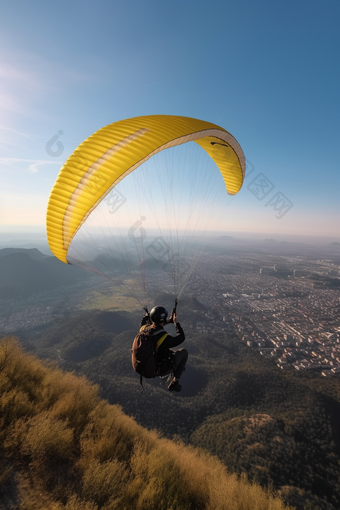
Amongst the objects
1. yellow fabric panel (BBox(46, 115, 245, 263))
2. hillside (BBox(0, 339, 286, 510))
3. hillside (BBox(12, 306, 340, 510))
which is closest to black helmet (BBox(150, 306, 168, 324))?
yellow fabric panel (BBox(46, 115, 245, 263))

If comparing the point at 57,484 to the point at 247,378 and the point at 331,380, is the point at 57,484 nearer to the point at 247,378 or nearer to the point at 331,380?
the point at 247,378

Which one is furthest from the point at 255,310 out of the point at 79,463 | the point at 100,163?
the point at 100,163

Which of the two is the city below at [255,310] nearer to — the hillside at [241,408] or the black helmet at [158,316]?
the hillside at [241,408]

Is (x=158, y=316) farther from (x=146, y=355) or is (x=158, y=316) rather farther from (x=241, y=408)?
(x=241, y=408)

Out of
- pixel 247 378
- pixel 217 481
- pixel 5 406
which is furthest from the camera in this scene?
pixel 247 378

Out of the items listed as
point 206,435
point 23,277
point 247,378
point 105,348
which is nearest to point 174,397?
point 206,435

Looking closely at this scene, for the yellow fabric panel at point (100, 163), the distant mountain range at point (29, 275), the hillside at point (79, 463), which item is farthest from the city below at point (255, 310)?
the yellow fabric panel at point (100, 163)
